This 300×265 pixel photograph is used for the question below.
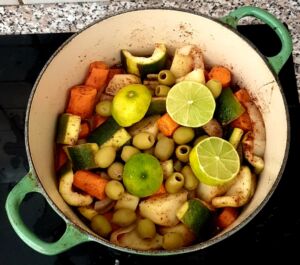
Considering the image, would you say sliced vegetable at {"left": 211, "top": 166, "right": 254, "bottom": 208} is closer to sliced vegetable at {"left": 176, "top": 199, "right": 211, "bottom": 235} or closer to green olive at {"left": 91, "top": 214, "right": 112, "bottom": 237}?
sliced vegetable at {"left": 176, "top": 199, "right": 211, "bottom": 235}

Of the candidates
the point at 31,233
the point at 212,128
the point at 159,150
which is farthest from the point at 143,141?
the point at 31,233

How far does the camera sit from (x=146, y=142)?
951 millimetres

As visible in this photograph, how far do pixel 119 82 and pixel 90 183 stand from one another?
0.21m

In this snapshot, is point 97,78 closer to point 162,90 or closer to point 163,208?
point 162,90

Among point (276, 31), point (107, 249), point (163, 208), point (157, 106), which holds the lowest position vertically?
point (107, 249)

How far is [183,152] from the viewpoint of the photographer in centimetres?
96

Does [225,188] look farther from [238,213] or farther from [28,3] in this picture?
[28,3]

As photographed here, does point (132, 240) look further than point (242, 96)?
No

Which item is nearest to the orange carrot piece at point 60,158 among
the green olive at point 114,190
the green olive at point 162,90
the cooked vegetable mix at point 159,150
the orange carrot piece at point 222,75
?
the cooked vegetable mix at point 159,150

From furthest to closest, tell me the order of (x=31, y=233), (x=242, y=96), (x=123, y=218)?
1. (x=242, y=96)
2. (x=123, y=218)
3. (x=31, y=233)

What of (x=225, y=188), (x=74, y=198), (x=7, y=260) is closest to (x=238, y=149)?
(x=225, y=188)

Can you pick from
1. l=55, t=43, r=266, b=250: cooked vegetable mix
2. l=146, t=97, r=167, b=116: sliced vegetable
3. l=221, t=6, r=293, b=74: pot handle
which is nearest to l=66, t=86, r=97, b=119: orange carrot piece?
l=55, t=43, r=266, b=250: cooked vegetable mix

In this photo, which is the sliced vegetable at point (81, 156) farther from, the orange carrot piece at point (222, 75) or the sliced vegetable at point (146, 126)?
the orange carrot piece at point (222, 75)

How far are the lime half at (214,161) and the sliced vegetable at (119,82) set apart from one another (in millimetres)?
193
